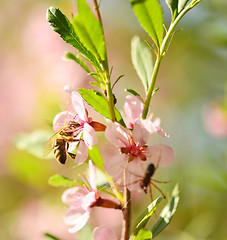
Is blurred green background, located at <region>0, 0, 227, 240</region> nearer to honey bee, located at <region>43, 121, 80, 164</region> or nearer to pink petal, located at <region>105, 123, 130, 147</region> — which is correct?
honey bee, located at <region>43, 121, 80, 164</region>

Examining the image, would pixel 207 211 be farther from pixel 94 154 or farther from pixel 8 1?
pixel 8 1

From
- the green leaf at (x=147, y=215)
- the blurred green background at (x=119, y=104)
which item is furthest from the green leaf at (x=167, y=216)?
the blurred green background at (x=119, y=104)

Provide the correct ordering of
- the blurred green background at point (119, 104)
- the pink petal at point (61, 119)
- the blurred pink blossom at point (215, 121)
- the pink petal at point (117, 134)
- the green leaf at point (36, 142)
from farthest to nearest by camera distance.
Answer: the blurred pink blossom at point (215, 121) → the blurred green background at point (119, 104) → the green leaf at point (36, 142) → the pink petal at point (61, 119) → the pink petal at point (117, 134)

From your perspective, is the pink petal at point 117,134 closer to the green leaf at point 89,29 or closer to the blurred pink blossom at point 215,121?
the green leaf at point 89,29

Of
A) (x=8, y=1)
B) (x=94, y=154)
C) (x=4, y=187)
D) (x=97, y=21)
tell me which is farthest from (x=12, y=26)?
A: (x=97, y=21)

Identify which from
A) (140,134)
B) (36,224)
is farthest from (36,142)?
(36,224)
